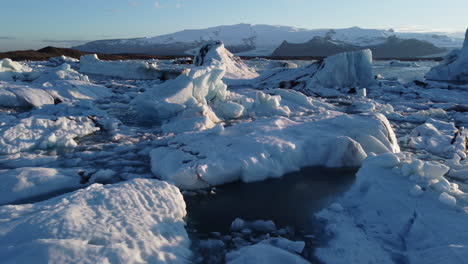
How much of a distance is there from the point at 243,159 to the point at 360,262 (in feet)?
6.21

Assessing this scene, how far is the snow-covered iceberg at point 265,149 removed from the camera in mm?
3748

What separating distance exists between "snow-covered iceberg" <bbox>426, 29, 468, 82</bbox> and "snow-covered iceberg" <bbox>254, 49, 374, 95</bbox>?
218 inches

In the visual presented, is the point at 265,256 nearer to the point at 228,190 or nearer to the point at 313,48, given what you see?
the point at 228,190

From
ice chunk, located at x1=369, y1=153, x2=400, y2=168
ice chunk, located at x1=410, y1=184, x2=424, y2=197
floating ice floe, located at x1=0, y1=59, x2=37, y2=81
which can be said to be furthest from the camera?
floating ice floe, located at x1=0, y1=59, x2=37, y2=81

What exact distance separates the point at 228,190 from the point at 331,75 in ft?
33.7

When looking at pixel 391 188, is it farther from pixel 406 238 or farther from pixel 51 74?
pixel 51 74

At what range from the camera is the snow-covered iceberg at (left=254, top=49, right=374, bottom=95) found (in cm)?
1254

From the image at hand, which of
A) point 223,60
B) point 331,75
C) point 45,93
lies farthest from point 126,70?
point 331,75

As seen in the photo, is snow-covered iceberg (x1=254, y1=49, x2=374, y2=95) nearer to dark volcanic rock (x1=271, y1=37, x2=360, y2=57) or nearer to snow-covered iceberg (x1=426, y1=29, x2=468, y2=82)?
snow-covered iceberg (x1=426, y1=29, x2=468, y2=82)

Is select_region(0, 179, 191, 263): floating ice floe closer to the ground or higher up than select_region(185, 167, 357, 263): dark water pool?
higher up

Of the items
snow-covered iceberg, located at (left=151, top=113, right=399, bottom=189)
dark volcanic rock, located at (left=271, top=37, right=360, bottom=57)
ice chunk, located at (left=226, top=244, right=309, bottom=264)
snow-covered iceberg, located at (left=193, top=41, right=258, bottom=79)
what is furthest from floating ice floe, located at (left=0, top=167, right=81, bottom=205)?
dark volcanic rock, located at (left=271, top=37, right=360, bottom=57)

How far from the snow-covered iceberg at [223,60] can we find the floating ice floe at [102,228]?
38.0ft

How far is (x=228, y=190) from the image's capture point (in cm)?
358

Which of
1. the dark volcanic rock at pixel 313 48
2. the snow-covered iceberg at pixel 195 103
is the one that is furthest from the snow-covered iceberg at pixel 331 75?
the dark volcanic rock at pixel 313 48
